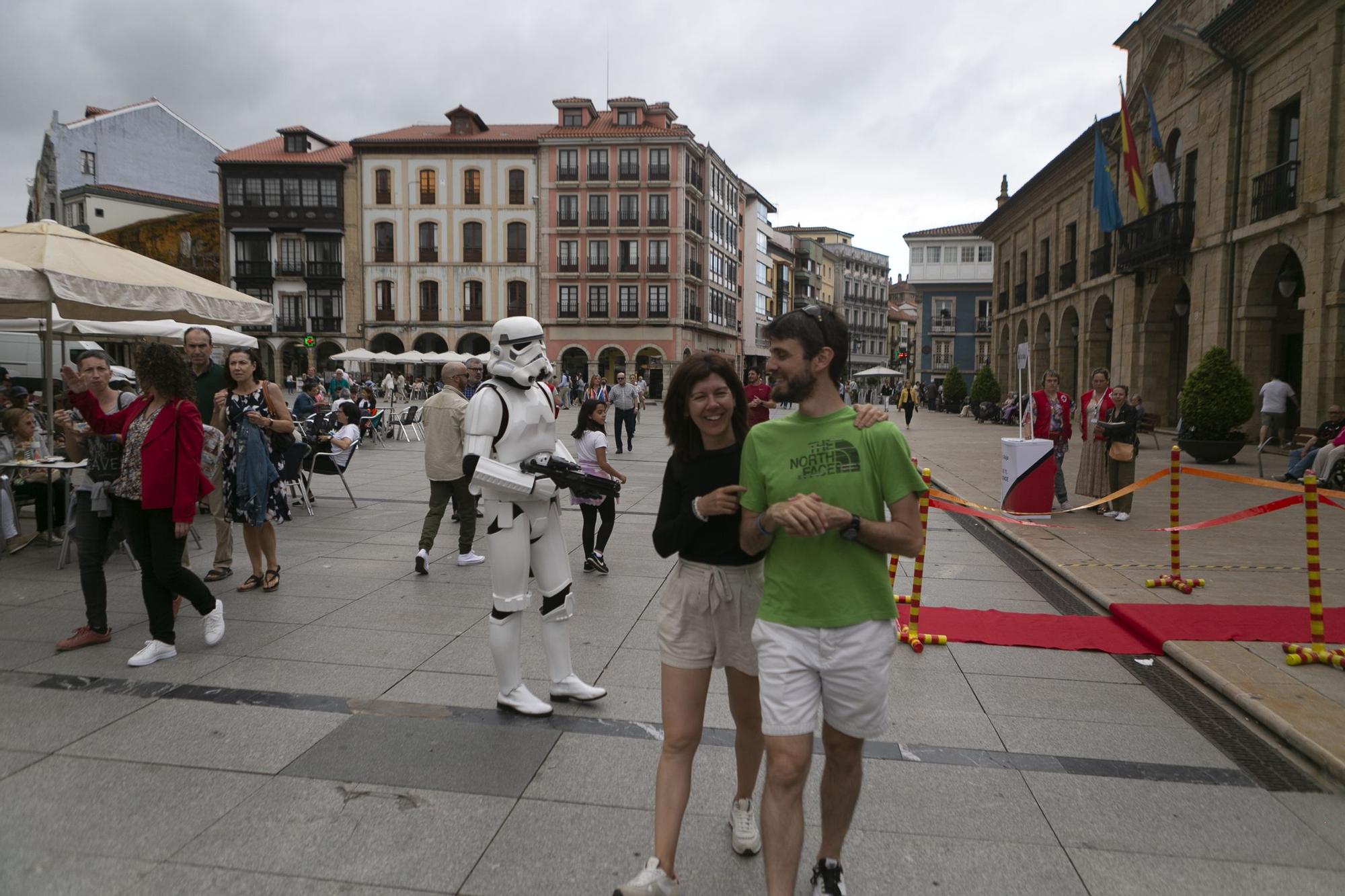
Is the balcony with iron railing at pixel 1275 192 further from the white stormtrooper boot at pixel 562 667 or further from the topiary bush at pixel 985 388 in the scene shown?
the white stormtrooper boot at pixel 562 667

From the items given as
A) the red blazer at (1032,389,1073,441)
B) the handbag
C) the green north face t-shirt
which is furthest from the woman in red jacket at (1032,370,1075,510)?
the green north face t-shirt

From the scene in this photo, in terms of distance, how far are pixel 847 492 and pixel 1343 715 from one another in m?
3.33

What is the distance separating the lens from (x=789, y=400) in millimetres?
2541

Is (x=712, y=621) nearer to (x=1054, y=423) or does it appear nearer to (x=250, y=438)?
(x=250, y=438)

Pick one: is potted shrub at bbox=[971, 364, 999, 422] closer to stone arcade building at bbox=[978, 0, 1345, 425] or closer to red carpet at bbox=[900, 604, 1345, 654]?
stone arcade building at bbox=[978, 0, 1345, 425]

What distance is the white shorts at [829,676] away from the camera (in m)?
2.42

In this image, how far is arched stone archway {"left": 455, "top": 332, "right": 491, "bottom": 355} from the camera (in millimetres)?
52781

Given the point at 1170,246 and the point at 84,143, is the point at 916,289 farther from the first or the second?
the point at 84,143

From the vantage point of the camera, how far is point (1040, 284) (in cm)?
3403

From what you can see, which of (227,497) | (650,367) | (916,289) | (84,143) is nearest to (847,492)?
(227,497)

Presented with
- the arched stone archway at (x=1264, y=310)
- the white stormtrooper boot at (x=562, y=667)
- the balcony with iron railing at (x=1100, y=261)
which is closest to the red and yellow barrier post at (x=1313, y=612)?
the white stormtrooper boot at (x=562, y=667)

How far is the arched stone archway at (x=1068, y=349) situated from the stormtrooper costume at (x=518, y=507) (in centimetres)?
3109

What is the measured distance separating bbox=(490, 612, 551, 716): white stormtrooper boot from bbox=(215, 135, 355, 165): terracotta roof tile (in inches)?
2104

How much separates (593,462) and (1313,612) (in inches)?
188
